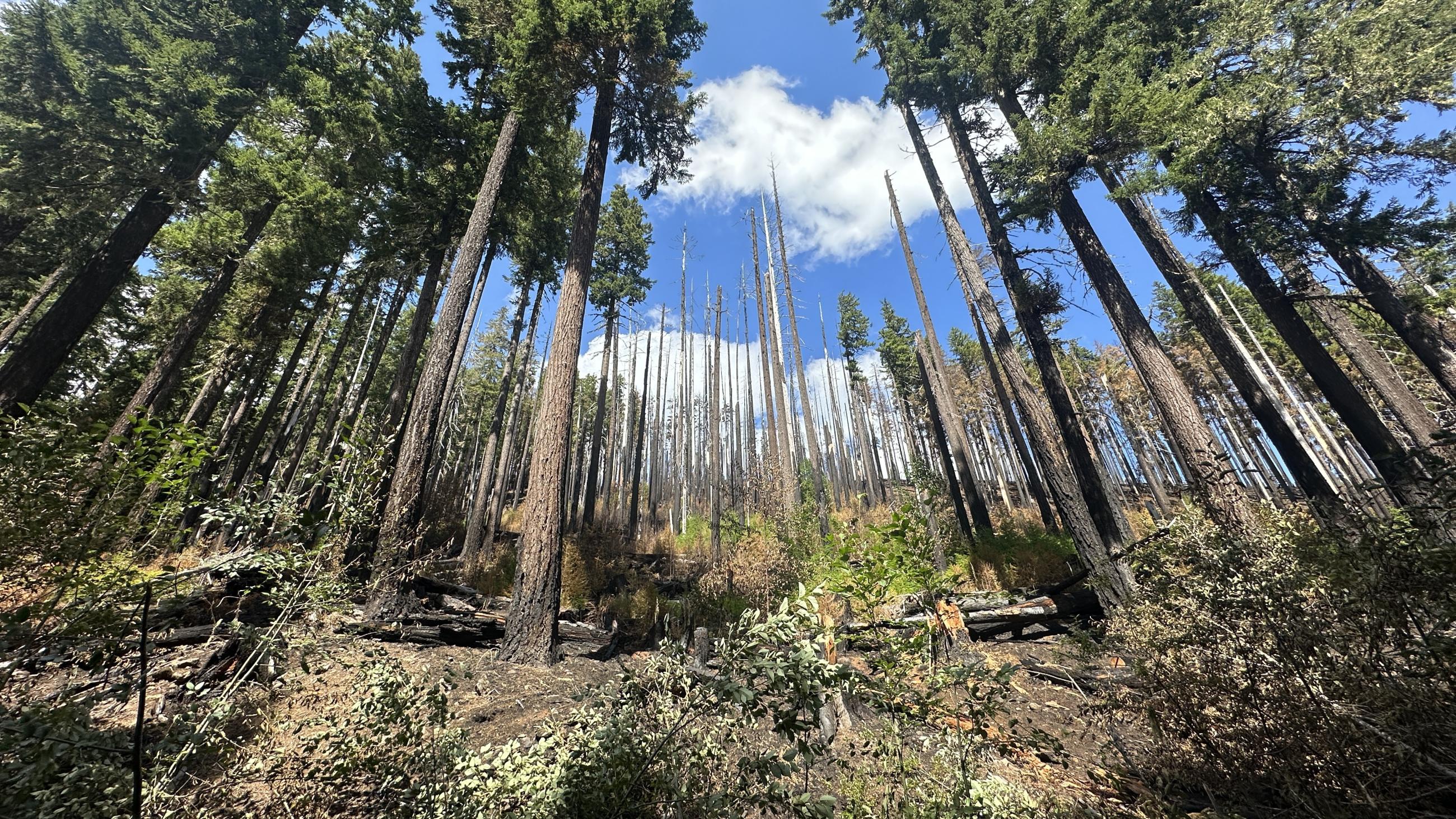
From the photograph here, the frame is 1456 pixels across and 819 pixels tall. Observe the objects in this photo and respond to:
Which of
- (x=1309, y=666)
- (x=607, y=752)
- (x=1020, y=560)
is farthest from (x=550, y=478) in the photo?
(x=1020, y=560)

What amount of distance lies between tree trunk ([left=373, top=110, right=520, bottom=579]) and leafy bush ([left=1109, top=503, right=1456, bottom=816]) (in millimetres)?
6772

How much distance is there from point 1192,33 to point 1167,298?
18.1m

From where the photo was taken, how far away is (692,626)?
8070 millimetres

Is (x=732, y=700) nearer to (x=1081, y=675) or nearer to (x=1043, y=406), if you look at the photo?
(x=1081, y=675)

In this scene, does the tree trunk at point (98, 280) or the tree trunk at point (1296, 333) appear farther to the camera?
the tree trunk at point (1296, 333)

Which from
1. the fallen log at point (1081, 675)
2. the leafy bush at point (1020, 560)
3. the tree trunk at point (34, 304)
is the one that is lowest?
the fallen log at point (1081, 675)

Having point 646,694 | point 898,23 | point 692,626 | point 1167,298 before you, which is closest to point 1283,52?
point 898,23

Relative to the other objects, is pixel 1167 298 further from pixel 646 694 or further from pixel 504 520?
pixel 504 520

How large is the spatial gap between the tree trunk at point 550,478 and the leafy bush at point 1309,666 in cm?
558

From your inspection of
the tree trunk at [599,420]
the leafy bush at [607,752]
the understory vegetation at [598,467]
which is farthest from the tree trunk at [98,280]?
the tree trunk at [599,420]

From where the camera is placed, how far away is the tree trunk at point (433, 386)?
5887 mm

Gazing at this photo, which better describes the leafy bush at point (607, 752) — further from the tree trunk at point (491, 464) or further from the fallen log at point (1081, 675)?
the tree trunk at point (491, 464)

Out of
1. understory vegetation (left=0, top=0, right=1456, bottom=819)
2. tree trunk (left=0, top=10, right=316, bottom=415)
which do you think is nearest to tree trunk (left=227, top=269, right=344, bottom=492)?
understory vegetation (left=0, top=0, right=1456, bottom=819)

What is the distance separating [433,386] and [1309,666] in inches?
357
